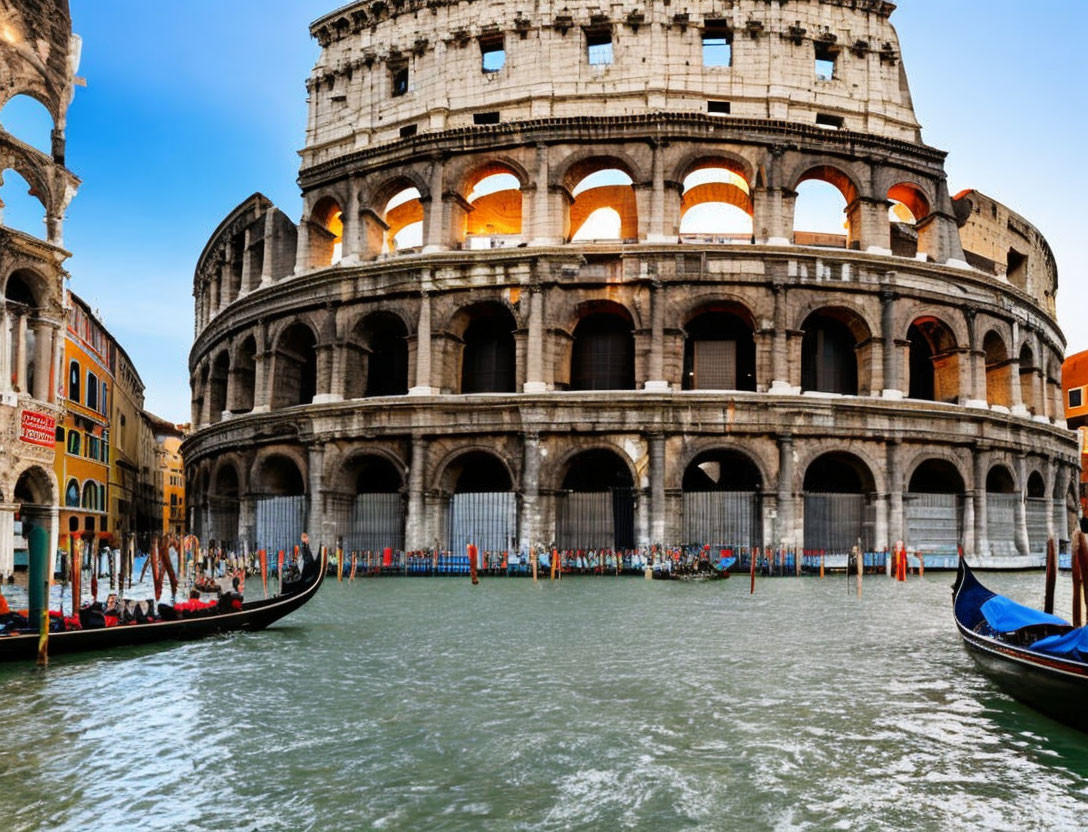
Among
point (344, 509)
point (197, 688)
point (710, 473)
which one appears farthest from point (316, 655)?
point (710, 473)

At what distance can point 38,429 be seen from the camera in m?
Answer: 25.9

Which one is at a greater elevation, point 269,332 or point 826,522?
point 269,332

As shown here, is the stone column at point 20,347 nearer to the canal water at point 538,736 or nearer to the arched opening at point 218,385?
the arched opening at point 218,385

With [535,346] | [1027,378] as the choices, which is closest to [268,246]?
[535,346]

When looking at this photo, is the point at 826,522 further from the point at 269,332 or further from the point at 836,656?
the point at 269,332

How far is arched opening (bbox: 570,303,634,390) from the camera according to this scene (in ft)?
93.2

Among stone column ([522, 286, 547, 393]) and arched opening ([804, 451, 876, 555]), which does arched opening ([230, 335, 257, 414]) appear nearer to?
stone column ([522, 286, 547, 393])

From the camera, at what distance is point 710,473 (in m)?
32.0

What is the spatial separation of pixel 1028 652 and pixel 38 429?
26.5 metres

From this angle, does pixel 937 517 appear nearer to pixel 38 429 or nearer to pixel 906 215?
pixel 906 215

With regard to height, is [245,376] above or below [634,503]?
above

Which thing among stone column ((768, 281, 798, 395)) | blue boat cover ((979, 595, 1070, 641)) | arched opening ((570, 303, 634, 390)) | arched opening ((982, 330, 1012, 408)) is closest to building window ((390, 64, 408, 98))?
arched opening ((570, 303, 634, 390))

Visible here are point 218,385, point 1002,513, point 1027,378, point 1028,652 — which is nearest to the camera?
point 1028,652

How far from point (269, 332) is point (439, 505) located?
9.71 m
